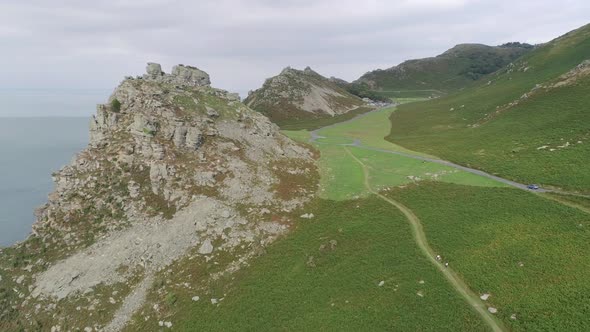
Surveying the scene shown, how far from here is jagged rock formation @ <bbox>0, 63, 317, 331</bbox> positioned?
39.3 m

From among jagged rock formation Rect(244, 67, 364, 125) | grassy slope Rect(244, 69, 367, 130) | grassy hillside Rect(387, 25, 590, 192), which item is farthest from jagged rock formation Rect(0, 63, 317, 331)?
jagged rock formation Rect(244, 67, 364, 125)

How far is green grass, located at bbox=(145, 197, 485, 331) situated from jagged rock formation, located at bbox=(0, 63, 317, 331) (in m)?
4.72

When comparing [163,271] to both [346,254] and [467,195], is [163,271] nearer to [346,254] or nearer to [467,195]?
[346,254]

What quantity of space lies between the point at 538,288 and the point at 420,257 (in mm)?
11054

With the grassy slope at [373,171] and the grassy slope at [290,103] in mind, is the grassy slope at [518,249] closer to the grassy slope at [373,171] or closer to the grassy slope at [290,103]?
the grassy slope at [373,171]

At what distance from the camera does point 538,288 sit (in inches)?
1193

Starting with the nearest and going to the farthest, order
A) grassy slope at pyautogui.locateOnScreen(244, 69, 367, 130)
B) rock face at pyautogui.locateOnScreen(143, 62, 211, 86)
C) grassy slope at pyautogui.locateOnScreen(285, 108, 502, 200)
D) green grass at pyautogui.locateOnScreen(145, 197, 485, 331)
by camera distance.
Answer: green grass at pyautogui.locateOnScreen(145, 197, 485, 331)
grassy slope at pyautogui.locateOnScreen(285, 108, 502, 200)
rock face at pyautogui.locateOnScreen(143, 62, 211, 86)
grassy slope at pyautogui.locateOnScreen(244, 69, 367, 130)

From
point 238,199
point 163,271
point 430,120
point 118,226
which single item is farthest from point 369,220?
point 430,120

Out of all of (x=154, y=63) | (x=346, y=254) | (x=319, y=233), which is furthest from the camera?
(x=154, y=63)

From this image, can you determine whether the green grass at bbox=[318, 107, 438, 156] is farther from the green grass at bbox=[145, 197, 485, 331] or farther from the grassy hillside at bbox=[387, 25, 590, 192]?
the green grass at bbox=[145, 197, 485, 331]

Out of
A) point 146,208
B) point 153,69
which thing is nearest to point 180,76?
point 153,69

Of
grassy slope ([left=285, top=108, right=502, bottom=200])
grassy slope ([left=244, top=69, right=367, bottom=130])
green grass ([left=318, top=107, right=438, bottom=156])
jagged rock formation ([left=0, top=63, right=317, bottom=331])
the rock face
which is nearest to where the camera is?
jagged rock formation ([left=0, top=63, right=317, bottom=331])

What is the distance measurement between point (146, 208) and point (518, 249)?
1945 inches

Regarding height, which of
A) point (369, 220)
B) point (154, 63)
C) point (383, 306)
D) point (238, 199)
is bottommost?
point (383, 306)
